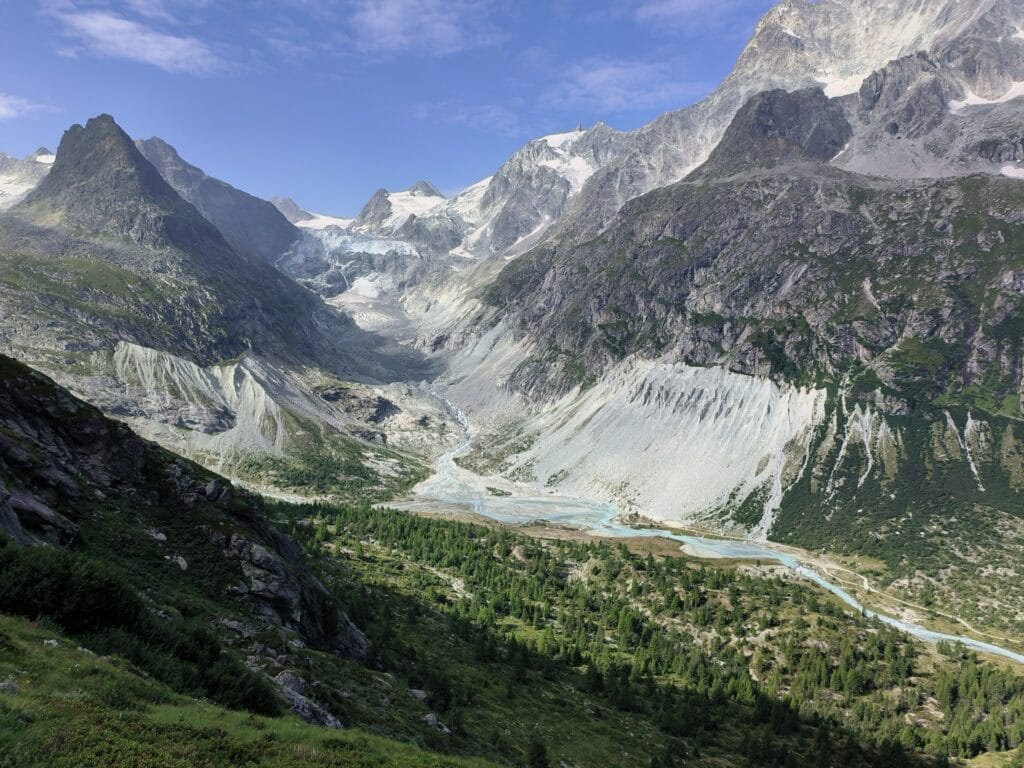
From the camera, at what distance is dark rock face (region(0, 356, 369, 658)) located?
131 feet

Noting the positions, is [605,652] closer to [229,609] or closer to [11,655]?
[229,609]

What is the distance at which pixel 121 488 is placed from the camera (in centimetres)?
4822

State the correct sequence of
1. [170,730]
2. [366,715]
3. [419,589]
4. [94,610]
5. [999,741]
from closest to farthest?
[170,730] < [94,610] < [366,715] < [999,741] < [419,589]

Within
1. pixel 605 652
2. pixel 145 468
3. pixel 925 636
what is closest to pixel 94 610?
pixel 145 468

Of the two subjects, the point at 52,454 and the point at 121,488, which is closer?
the point at 52,454

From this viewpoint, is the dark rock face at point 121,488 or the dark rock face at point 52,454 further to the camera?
the dark rock face at point 121,488

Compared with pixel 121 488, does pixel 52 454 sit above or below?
above

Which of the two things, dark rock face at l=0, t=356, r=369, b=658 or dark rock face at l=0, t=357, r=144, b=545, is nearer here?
dark rock face at l=0, t=357, r=144, b=545

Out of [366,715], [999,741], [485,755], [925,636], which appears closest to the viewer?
[366,715]

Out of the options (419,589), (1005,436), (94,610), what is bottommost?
(419,589)

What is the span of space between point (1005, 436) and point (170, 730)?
253 m

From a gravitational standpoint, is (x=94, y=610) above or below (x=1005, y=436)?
below

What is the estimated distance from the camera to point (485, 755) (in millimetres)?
38062

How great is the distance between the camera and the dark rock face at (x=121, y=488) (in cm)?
3997
